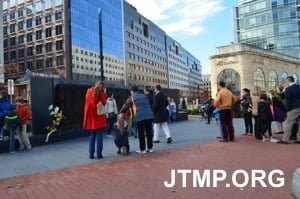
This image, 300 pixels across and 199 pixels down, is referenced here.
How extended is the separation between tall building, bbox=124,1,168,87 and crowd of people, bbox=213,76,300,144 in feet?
318

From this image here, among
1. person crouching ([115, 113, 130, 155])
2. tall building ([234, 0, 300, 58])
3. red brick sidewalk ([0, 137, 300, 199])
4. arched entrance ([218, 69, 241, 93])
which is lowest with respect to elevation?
red brick sidewalk ([0, 137, 300, 199])

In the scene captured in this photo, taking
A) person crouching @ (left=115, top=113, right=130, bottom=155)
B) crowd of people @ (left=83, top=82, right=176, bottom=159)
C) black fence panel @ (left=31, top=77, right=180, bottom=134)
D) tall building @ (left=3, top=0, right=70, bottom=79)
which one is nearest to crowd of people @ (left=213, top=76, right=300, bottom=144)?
crowd of people @ (left=83, top=82, right=176, bottom=159)

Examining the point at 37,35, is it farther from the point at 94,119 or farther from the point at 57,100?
the point at 94,119

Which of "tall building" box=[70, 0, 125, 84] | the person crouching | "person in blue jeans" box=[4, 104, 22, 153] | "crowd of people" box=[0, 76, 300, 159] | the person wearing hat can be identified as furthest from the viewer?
"tall building" box=[70, 0, 125, 84]

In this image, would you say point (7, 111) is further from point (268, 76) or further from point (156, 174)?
point (268, 76)

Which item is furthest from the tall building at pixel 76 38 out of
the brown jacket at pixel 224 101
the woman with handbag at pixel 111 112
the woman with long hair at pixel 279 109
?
the brown jacket at pixel 224 101

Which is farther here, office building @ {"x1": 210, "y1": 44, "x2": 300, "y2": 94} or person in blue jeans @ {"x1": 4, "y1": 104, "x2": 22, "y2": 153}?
office building @ {"x1": 210, "y1": 44, "x2": 300, "y2": 94}

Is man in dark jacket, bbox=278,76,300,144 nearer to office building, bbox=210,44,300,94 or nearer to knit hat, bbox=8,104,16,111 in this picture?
knit hat, bbox=8,104,16,111

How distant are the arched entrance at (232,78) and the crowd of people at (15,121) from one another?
30.9 meters

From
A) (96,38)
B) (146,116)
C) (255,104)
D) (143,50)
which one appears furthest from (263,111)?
(143,50)

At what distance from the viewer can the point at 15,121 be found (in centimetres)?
1142

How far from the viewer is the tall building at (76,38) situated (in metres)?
83.8

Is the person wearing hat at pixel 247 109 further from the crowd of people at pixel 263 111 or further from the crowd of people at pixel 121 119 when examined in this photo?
the crowd of people at pixel 121 119

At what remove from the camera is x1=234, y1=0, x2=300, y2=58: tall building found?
76.9 m
